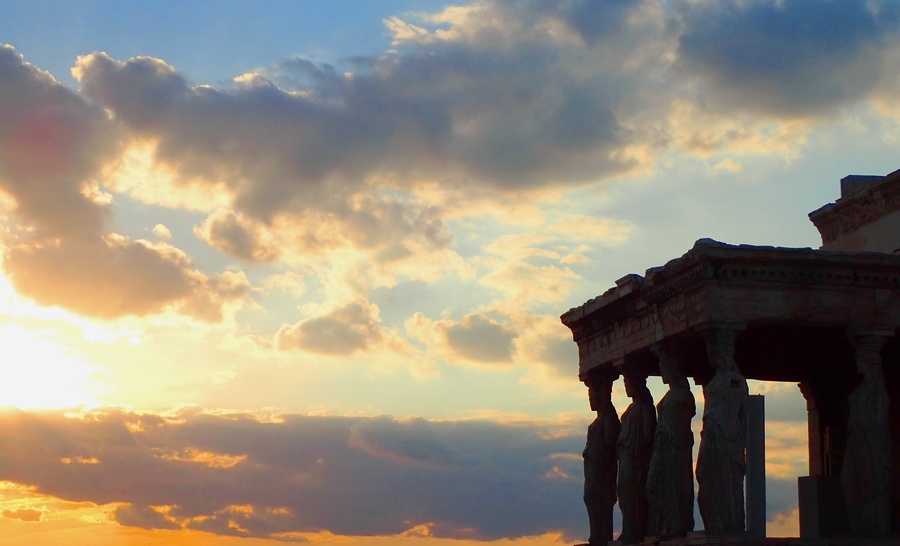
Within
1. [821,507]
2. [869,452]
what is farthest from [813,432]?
[869,452]

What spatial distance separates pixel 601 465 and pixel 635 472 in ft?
6.98

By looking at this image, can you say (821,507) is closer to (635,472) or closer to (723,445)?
(635,472)

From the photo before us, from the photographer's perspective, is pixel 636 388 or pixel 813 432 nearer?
pixel 636 388

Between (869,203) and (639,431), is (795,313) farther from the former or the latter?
(869,203)

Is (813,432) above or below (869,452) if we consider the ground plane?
above

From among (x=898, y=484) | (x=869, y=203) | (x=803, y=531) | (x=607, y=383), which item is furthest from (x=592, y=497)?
(x=869, y=203)

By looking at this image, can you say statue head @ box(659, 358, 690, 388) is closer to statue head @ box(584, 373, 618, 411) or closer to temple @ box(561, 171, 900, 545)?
temple @ box(561, 171, 900, 545)

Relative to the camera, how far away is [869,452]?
82.4 feet

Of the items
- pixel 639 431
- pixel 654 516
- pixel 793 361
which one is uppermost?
pixel 793 361

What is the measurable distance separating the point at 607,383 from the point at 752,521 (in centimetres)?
416

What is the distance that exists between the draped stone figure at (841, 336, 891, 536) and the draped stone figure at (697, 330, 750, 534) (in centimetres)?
213

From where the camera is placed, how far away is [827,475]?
30.2 m

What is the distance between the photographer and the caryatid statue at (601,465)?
98.0 ft

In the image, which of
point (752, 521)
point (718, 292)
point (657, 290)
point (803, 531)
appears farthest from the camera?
point (752, 521)
